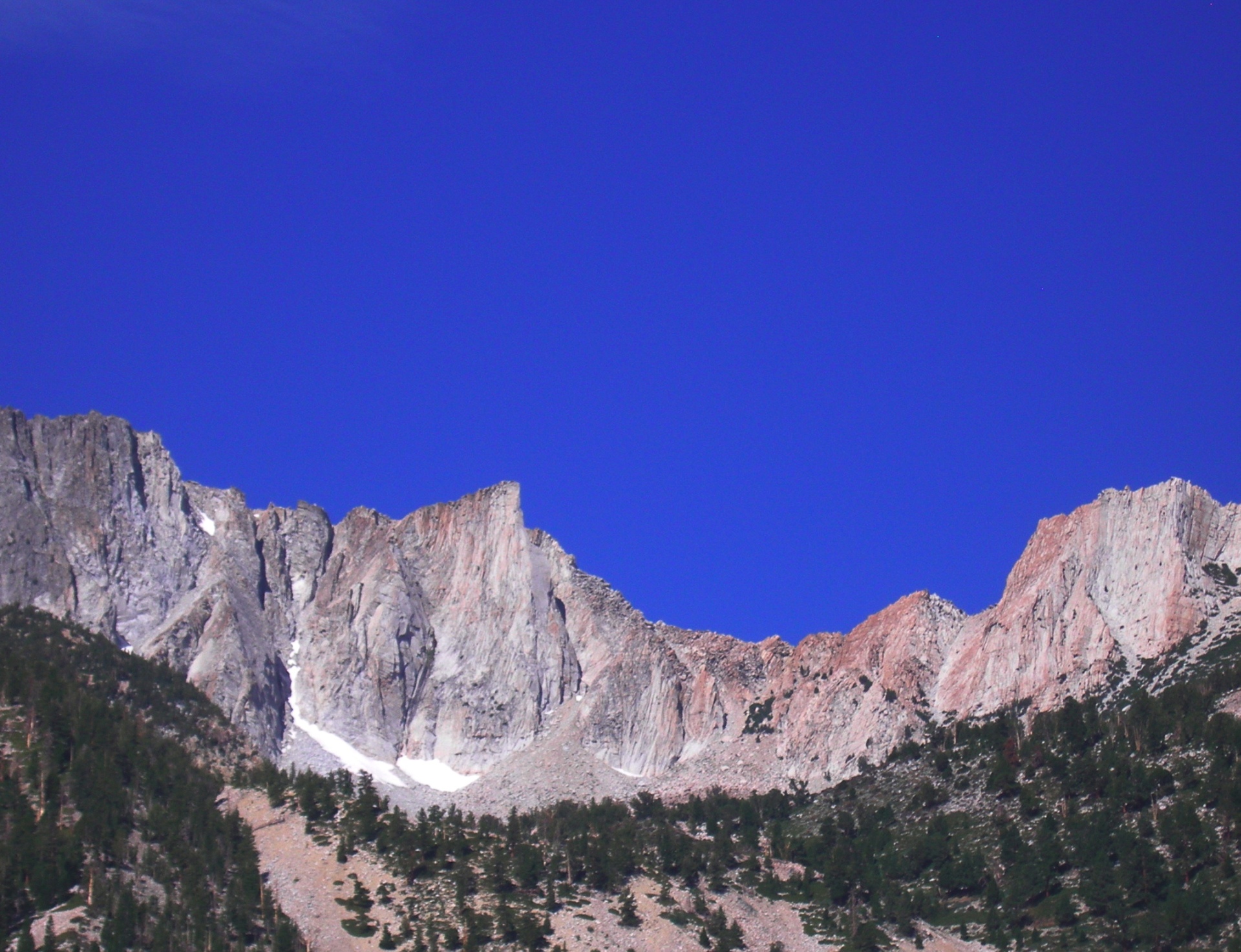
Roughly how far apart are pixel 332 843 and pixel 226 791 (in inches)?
791

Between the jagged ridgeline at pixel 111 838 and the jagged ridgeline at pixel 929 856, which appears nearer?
the jagged ridgeline at pixel 111 838

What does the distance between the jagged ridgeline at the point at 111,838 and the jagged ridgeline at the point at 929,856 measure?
852 cm

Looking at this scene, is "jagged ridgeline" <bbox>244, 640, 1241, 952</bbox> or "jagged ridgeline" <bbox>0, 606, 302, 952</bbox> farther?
"jagged ridgeline" <bbox>244, 640, 1241, 952</bbox>

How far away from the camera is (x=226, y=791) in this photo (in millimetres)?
170125

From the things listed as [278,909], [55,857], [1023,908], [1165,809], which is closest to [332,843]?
[278,909]

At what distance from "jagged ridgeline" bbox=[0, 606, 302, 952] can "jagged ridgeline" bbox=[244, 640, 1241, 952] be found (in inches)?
336

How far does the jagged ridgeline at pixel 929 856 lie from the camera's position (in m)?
136

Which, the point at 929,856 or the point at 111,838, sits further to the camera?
the point at 929,856

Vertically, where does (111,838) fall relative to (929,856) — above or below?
above

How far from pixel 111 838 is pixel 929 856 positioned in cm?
6695

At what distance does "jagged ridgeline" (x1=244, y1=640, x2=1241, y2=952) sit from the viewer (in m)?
136

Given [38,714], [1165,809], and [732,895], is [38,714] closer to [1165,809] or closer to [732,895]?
[732,895]

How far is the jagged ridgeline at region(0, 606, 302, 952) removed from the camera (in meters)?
130

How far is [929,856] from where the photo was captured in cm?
15862
